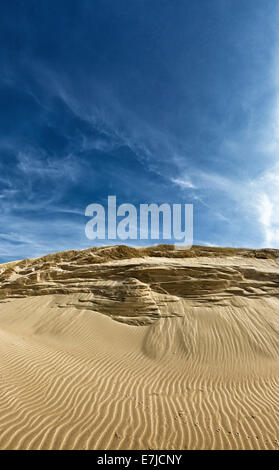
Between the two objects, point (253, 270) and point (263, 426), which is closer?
point (263, 426)

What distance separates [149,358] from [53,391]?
5.54 meters

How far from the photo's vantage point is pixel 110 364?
9.55 metres

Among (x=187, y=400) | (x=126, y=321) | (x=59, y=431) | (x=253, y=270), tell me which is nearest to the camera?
(x=59, y=431)

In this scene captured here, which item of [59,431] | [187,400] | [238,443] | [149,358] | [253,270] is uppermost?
[253,270]

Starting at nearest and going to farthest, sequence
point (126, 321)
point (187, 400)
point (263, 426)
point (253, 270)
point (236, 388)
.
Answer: point (263, 426)
point (187, 400)
point (236, 388)
point (126, 321)
point (253, 270)

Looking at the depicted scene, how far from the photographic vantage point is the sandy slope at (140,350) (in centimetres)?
489

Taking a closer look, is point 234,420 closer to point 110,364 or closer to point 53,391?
point 53,391

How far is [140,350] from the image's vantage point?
11461 millimetres

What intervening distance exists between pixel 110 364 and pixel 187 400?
3.92 metres

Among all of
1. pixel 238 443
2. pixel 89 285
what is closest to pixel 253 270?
pixel 89 285

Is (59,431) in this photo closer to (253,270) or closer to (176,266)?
(176,266)

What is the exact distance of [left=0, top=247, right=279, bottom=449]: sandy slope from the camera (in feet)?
16.0

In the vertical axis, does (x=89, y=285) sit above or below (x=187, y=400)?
above

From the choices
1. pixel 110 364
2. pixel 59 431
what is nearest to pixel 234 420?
pixel 59 431
